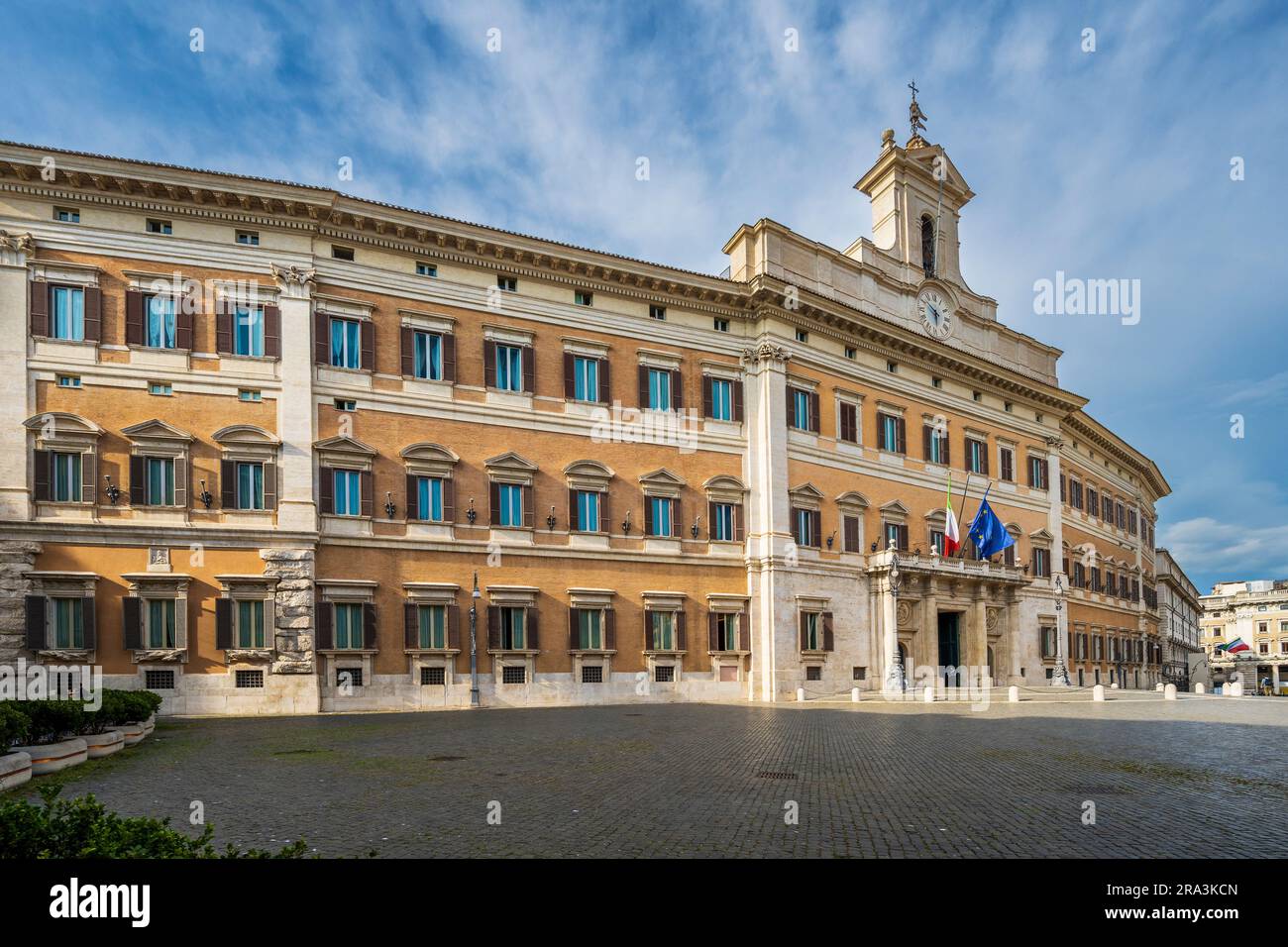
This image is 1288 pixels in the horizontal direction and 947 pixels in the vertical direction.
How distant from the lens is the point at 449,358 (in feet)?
93.6

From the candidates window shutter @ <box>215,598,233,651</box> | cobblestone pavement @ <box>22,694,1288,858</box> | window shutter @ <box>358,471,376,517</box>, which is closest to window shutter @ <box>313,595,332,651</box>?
window shutter @ <box>215,598,233,651</box>

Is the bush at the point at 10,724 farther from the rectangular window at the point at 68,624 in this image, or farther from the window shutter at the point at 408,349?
the window shutter at the point at 408,349

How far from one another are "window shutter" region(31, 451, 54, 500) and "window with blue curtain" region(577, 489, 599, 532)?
51.6 feet

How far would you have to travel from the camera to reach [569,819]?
29.3 ft

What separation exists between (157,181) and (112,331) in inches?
184

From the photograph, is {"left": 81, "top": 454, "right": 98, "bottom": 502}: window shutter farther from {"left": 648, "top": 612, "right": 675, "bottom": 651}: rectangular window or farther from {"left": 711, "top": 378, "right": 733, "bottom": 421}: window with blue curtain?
{"left": 711, "top": 378, "right": 733, "bottom": 421}: window with blue curtain

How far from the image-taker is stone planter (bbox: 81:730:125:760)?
1385 centimetres

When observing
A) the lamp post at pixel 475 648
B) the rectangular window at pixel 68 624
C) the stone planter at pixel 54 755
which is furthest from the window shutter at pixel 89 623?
the stone planter at pixel 54 755

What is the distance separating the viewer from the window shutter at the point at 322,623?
2511 centimetres

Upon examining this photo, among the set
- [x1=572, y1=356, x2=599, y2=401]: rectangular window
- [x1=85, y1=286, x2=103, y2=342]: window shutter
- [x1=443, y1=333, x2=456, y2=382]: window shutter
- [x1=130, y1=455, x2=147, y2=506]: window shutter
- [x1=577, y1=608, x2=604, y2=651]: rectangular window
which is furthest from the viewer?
[x1=572, y1=356, x2=599, y2=401]: rectangular window

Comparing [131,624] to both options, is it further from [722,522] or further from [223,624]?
[722,522]

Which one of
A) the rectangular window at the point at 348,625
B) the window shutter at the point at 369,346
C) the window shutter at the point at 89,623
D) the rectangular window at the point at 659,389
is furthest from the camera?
the rectangular window at the point at 659,389

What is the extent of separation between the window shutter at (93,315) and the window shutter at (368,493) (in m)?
8.41

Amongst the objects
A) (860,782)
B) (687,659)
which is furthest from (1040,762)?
(687,659)
